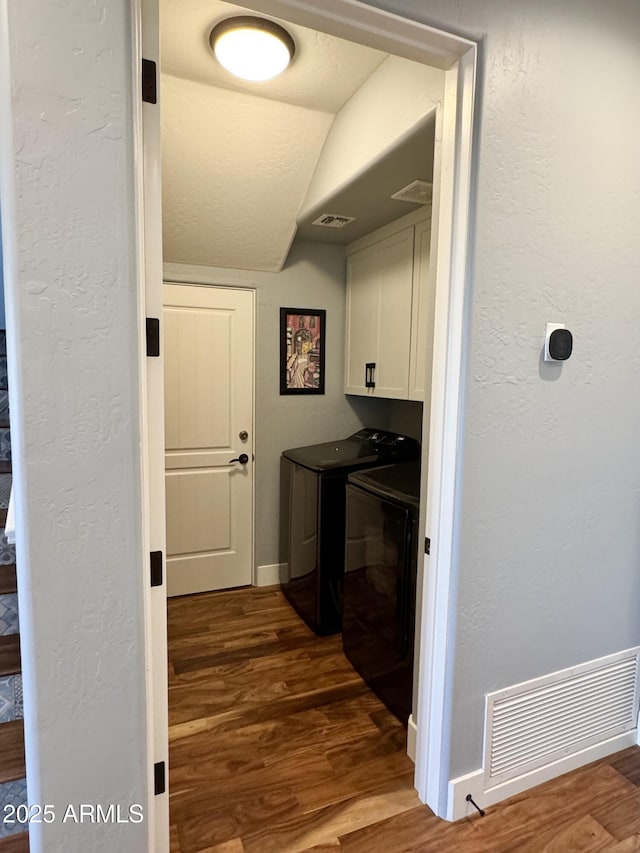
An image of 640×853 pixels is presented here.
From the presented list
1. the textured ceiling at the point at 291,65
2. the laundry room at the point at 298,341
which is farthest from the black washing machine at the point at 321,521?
the textured ceiling at the point at 291,65

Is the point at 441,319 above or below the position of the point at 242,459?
above

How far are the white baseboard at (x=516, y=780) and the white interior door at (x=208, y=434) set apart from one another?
2022 millimetres

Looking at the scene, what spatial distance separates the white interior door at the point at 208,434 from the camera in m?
3.01

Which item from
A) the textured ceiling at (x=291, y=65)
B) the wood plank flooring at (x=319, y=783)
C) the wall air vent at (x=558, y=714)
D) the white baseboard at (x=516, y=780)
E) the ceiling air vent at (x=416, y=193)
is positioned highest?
the textured ceiling at (x=291, y=65)

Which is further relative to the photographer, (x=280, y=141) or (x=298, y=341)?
(x=298, y=341)

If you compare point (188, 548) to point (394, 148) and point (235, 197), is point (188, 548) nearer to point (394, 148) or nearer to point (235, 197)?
point (235, 197)

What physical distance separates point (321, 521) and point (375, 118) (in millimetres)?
1994

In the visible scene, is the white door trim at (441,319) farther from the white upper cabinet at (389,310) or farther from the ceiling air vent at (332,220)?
the ceiling air vent at (332,220)

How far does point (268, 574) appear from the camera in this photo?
10.9 feet

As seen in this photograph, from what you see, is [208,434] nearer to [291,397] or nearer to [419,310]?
[291,397]

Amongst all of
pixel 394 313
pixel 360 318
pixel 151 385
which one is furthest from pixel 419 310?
pixel 151 385

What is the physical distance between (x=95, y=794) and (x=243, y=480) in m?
2.20

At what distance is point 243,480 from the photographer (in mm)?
3240

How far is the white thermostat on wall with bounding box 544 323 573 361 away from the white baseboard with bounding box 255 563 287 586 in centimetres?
236
